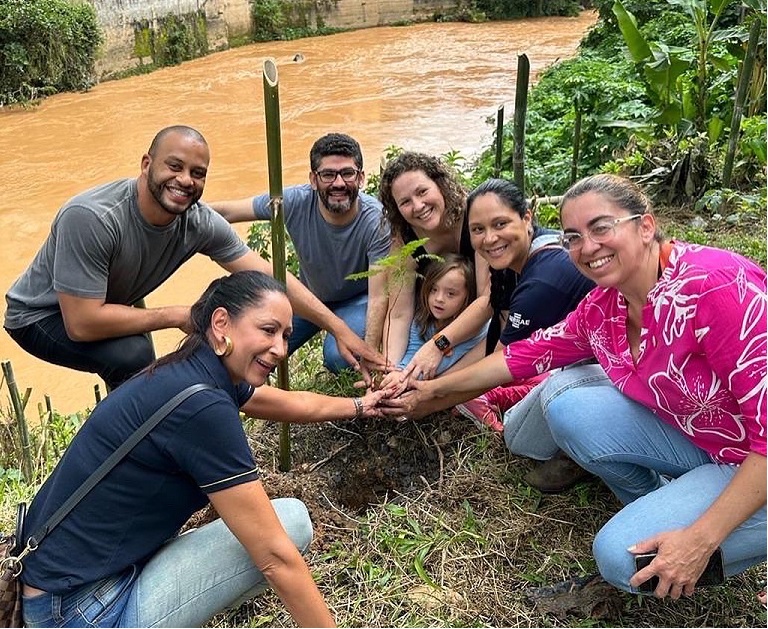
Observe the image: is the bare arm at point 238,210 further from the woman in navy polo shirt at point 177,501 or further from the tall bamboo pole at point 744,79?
the tall bamboo pole at point 744,79

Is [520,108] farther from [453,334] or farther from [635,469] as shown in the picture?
[635,469]

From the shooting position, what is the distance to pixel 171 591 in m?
1.73

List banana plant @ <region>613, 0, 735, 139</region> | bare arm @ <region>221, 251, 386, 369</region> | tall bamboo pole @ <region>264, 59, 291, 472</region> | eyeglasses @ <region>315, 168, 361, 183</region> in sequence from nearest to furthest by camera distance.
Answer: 1. tall bamboo pole @ <region>264, 59, 291, 472</region>
2. bare arm @ <region>221, 251, 386, 369</region>
3. eyeglasses @ <region>315, 168, 361, 183</region>
4. banana plant @ <region>613, 0, 735, 139</region>

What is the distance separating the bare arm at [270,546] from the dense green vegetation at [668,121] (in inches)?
163

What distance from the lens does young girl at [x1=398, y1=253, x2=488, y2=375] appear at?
2906 millimetres

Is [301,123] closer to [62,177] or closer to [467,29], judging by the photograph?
[62,177]

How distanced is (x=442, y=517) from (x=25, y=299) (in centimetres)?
177

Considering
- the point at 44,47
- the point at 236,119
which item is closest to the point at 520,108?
the point at 236,119

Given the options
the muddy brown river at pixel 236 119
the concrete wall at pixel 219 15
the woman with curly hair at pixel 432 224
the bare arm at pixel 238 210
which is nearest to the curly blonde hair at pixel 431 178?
the woman with curly hair at pixel 432 224

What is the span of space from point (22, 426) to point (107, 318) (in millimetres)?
884

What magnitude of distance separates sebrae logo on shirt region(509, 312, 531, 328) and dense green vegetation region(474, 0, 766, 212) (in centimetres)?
303

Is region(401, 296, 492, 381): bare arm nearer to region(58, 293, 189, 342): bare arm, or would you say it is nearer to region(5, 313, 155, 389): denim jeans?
region(58, 293, 189, 342): bare arm

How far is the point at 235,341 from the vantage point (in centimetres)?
171

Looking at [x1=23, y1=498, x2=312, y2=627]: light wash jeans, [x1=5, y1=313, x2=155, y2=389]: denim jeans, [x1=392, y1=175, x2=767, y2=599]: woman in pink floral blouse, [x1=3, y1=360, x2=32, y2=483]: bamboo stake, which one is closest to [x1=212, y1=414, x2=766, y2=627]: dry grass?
[x1=392, y1=175, x2=767, y2=599]: woman in pink floral blouse
